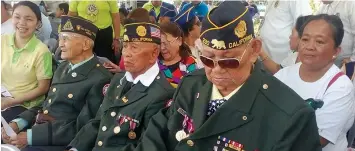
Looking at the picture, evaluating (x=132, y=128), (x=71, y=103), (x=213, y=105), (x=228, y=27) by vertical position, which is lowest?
(x=71, y=103)

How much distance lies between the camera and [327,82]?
208 cm

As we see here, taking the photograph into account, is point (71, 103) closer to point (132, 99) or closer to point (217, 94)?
point (132, 99)

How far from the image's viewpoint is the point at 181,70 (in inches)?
112

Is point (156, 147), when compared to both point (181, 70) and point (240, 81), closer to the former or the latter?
point (240, 81)

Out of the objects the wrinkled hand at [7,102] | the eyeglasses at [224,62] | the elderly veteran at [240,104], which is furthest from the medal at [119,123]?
the wrinkled hand at [7,102]

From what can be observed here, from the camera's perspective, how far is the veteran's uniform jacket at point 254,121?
158 cm

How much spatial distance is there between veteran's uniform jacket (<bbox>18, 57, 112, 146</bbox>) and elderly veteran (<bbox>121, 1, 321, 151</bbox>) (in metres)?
1.03

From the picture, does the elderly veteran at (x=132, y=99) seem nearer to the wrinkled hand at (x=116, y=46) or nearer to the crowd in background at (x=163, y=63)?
the crowd in background at (x=163, y=63)

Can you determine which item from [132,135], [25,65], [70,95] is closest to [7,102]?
[25,65]

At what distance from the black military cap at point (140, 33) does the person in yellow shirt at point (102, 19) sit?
159 centimetres

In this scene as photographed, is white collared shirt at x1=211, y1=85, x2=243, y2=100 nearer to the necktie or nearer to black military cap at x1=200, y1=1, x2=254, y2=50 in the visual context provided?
the necktie

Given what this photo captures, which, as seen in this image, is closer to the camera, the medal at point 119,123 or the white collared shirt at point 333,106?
the white collared shirt at point 333,106

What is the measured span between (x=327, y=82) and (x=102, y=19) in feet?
8.44

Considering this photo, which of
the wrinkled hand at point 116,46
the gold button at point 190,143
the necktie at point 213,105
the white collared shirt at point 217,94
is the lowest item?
the wrinkled hand at point 116,46
